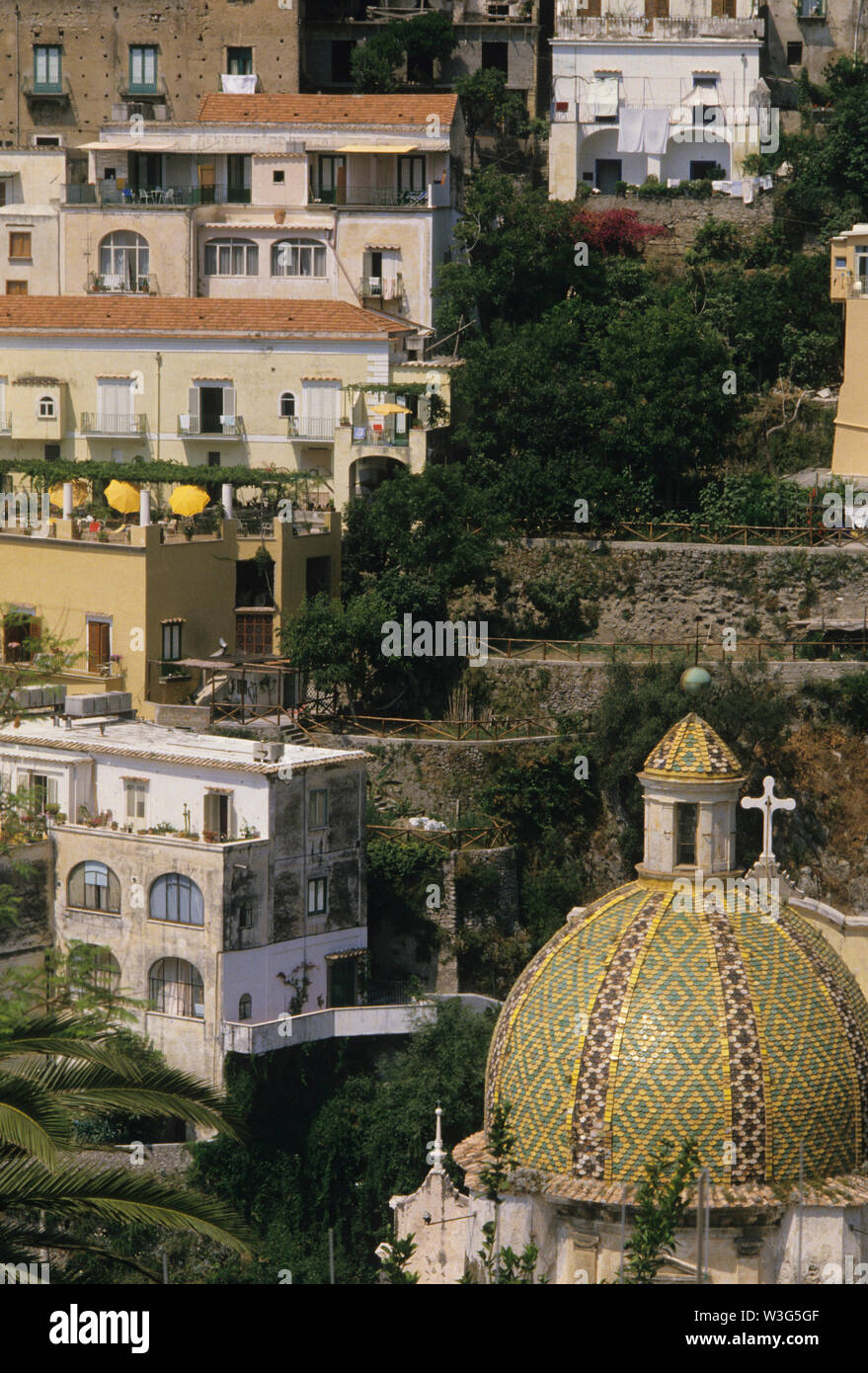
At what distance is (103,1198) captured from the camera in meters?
31.9

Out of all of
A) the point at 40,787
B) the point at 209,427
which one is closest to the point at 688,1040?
the point at 40,787

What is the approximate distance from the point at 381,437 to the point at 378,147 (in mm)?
10054

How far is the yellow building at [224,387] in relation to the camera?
68.4 m

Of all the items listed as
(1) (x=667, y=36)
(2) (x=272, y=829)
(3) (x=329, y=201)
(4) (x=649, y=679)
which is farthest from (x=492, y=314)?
(2) (x=272, y=829)

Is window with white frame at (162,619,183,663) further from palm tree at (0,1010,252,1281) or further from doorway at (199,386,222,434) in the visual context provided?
palm tree at (0,1010,252,1281)

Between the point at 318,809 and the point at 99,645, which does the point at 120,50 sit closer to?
the point at 99,645

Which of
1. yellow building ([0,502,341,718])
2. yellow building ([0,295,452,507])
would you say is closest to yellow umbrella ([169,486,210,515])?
yellow building ([0,502,341,718])

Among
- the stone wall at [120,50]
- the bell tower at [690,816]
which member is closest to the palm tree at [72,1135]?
the bell tower at [690,816]

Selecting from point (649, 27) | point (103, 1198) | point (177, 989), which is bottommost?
point (177, 989)

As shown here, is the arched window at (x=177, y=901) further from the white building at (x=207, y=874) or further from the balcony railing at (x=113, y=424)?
the balcony railing at (x=113, y=424)

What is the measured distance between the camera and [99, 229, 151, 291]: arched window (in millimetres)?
74562

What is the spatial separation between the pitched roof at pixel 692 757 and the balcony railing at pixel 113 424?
31500 mm
